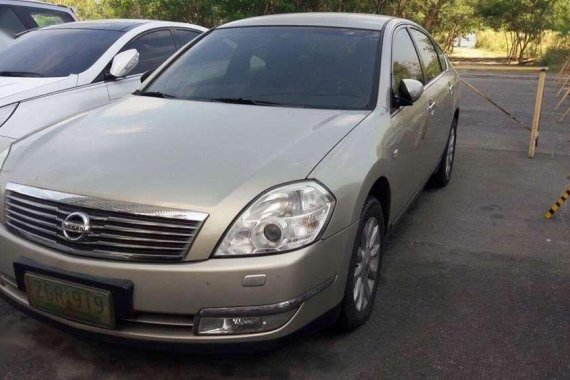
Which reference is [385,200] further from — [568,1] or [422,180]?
[568,1]

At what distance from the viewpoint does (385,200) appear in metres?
3.22

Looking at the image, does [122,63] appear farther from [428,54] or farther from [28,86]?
[428,54]

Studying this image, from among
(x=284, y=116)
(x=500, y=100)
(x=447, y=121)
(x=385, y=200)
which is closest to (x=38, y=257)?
(x=284, y=116)

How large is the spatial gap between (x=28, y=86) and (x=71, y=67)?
49cm

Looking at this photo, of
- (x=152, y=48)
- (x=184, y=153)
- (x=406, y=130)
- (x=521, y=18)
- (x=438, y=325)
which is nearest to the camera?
(x=184, y=153)

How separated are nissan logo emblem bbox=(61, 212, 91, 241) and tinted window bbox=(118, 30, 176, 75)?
3379 millimetres

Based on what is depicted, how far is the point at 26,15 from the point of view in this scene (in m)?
7.30

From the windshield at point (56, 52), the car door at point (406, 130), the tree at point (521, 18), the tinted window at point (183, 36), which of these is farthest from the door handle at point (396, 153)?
the tree at point (521, 18)

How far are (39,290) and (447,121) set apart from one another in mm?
3772

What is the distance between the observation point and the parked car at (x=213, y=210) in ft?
7.38

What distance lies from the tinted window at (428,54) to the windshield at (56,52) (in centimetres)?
275

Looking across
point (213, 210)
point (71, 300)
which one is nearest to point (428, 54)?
point (213, 210)

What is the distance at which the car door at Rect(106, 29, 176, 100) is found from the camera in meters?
5.20

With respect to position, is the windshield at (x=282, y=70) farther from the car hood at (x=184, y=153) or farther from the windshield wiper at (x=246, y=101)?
the car hood at (x=184, y=153)
